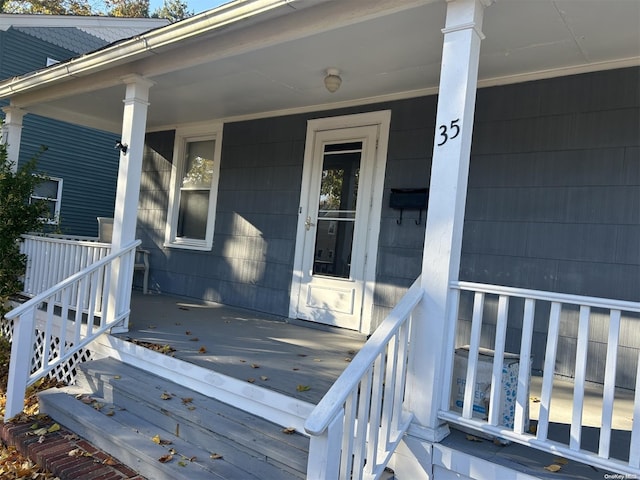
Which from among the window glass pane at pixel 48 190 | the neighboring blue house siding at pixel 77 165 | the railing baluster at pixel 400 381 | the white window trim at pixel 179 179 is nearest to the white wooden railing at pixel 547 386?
the railing baluster at pixel 400 381

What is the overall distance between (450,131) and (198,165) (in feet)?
15.2

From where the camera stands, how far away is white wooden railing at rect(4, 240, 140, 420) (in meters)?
3.46

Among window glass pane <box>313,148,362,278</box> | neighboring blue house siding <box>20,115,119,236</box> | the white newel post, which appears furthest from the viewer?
neighboring blue house siding <box>20,115,119,236</box>

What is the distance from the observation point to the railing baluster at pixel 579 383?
6.71 ft

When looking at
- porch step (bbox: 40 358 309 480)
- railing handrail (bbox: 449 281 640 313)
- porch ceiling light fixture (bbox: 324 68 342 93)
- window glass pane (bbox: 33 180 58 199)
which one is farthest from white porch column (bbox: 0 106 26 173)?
railing handrail (bbox: 449 281 640 313)

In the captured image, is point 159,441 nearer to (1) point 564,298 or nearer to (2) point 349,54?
(1) point 564,298

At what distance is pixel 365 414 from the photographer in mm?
2119

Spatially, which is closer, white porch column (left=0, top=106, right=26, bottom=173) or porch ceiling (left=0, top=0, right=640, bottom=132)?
porch ceiling (left=0, top=0, right=640, bottom=132)

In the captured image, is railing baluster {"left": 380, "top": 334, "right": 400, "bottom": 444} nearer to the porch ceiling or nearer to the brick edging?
the brick edging

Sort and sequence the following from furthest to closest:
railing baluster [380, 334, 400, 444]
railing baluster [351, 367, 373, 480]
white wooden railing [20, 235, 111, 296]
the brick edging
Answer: white wooden railing [20, 235, 111, 296], the brick edging, railing baluster [380, 334, 400, 444], railing baluster [351, 367, 373, 480]

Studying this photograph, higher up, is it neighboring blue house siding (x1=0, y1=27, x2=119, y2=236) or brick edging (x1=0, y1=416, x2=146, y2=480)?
neighboring blue house siding (x1=0, y1=27, x2=119, y2=236)

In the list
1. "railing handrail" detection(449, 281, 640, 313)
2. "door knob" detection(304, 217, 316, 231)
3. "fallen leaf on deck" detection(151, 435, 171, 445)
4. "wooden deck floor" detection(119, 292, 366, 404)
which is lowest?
"fallen leaf on deck" detection(151, 435, 171, 445)

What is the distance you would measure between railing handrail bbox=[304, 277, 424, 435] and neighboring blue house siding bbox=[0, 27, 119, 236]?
832 centimetres

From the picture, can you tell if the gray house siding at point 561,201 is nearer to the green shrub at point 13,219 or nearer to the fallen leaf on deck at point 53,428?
the fallen leaf on deck at point 53,428
